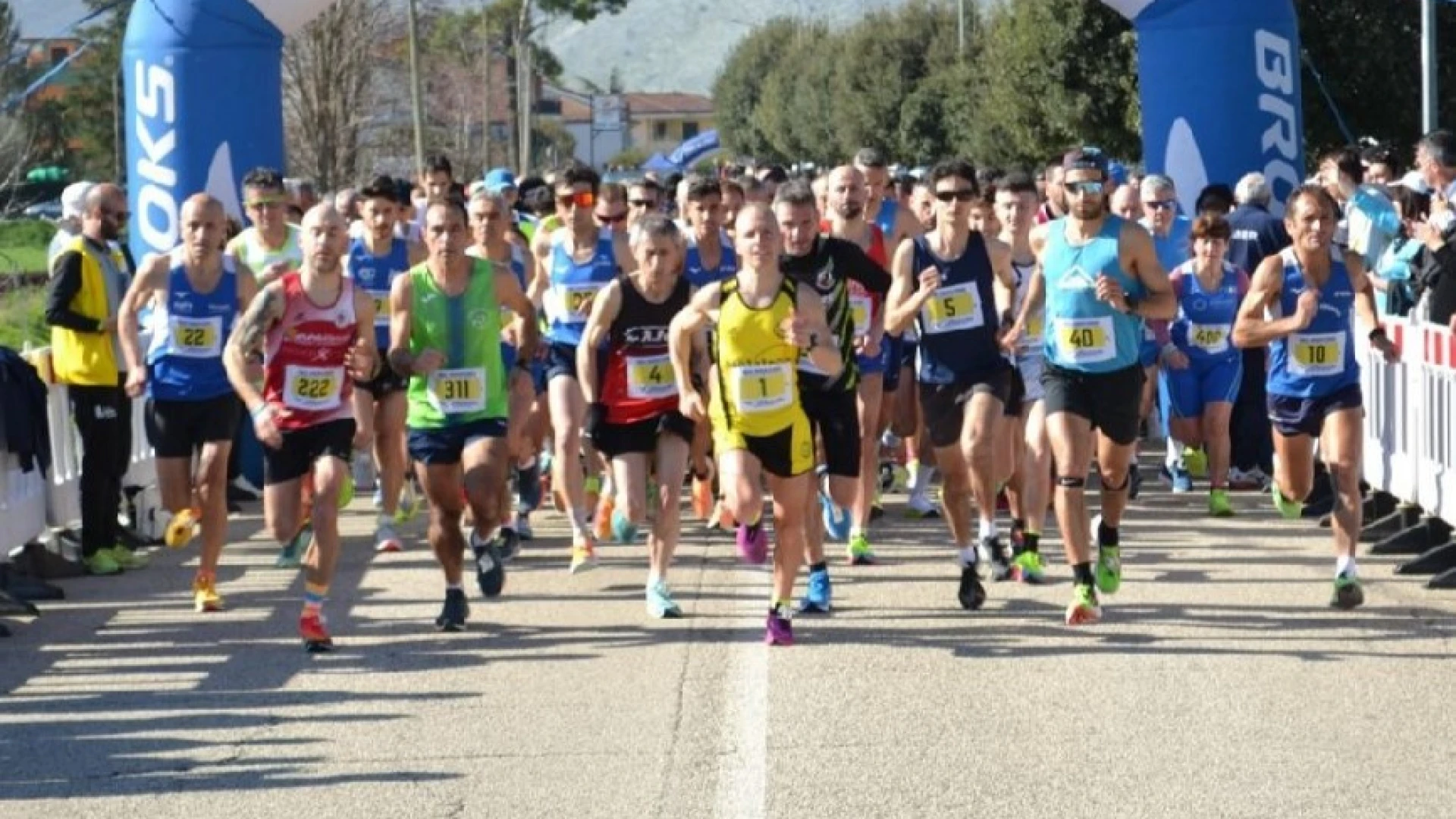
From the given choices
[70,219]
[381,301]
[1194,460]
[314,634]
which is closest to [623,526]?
[314,634]

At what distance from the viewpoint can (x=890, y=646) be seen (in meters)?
10.8

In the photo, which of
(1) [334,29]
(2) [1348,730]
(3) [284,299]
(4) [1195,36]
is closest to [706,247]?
(3) [284,299]

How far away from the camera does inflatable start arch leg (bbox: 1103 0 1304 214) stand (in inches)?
704

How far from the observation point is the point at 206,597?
12.4 metres

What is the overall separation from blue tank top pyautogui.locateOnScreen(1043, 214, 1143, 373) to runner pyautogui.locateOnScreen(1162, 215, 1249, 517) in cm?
517

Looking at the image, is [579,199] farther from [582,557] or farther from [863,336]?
[582,557]

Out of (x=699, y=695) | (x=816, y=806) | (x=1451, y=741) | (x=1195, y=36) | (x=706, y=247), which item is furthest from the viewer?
(x=1195, y=36)

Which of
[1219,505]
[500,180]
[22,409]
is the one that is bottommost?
[1219,505]

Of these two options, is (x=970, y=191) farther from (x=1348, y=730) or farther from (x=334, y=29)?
→ (x=334, y=29)

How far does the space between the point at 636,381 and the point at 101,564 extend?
357cm

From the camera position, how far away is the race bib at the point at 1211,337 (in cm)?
1642

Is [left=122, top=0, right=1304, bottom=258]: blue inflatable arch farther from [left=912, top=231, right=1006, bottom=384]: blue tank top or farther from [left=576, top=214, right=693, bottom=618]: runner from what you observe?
[left=912, top=231, right=1006, bottom=384]: blue tank top

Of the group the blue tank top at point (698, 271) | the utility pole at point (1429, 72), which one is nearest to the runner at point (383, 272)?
the blue tank top at point (698, 271)

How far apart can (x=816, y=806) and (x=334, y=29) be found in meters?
41.8
